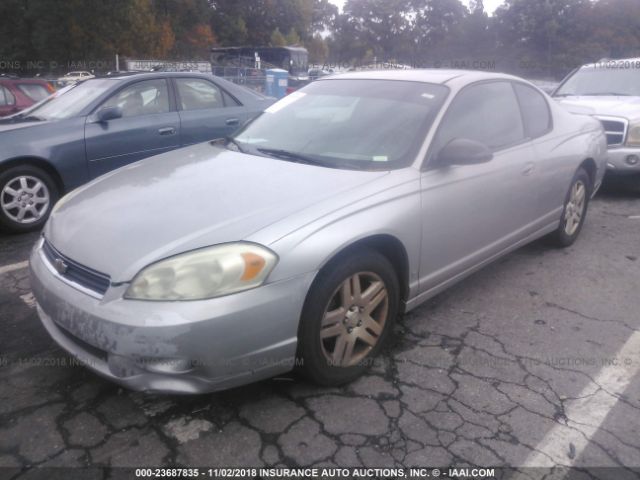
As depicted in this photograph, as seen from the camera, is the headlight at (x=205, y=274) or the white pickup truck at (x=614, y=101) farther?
the white pickup truck at (x=614, y=101)

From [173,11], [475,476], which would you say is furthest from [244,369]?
[173,11]

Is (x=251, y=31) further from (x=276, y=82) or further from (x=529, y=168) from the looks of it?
(x=529, y=168)

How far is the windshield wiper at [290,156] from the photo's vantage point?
290 cm

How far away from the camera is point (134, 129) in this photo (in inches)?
210

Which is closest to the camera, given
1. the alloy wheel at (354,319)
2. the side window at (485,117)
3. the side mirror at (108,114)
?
the alloy wheel at (354,319)

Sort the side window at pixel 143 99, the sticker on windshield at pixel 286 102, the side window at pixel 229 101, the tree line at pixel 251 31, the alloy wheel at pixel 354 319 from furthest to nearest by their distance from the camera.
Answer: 1. the tree line at pixel 251 31
2. the side window at pixel 229 101
3. the side window at pixel 143 99
4. the sticker on windshield at pixel 286 102
5. the alloy wheel at pixel 354 319

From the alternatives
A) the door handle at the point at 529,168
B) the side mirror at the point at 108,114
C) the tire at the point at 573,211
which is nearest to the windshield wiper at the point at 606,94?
the tire at the point at 573,211

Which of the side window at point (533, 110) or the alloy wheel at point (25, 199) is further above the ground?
the side window at point (533, 110)

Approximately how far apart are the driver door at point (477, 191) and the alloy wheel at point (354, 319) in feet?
1.23

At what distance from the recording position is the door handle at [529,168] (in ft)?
11.6

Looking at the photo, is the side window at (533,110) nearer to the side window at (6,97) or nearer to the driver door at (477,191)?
the driver door at (477,191)

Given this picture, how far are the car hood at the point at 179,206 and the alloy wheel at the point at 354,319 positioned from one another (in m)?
0.43

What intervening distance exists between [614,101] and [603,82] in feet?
2.98

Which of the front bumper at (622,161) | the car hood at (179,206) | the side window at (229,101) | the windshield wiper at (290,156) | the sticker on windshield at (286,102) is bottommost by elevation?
the front bumper at (622,161)
